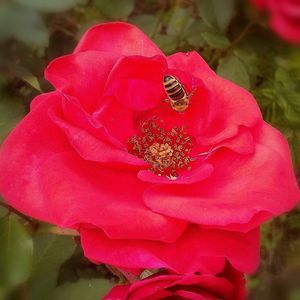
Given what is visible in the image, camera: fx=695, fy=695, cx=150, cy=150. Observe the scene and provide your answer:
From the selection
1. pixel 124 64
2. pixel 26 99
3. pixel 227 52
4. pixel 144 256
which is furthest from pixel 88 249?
pixel 227 52

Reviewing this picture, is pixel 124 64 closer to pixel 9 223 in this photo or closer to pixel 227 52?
pixel 9 223

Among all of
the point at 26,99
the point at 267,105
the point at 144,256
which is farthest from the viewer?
the point at 267,105

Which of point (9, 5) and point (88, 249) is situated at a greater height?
point (9, 5)

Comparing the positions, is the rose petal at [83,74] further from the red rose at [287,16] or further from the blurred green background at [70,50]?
the red rose at [287,16]

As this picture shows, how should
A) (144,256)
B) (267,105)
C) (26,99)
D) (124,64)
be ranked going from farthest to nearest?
(267,105) < (26,99) < (124,64) < (144,256)

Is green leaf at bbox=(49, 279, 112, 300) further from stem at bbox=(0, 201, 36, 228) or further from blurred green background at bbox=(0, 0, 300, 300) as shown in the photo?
stem at bbox=(0, 201, 36, 228)

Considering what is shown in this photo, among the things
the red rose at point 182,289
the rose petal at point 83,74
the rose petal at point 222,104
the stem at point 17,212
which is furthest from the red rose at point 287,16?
the stem at point 17,212
